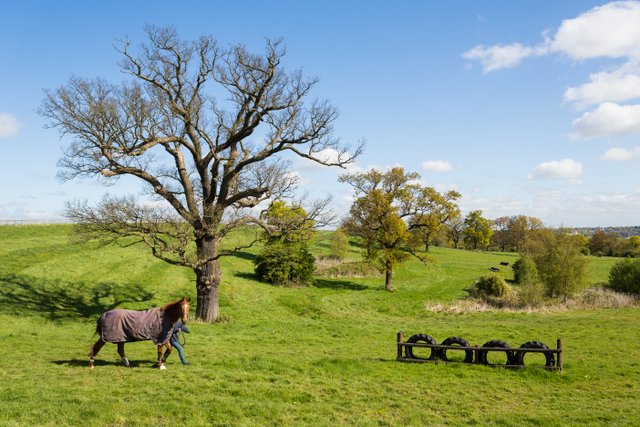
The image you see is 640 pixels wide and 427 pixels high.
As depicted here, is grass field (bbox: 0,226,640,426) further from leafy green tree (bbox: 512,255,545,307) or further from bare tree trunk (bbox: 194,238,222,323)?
leafy green tree (bbox: 512,255,545,307)

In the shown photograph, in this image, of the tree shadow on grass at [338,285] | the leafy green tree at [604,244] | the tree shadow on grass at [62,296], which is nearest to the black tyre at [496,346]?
the tree shadow on grass at [62,296]

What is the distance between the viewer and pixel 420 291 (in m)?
42.1

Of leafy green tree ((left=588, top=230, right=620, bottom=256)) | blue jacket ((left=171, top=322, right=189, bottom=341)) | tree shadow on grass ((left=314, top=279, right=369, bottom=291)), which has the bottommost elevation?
tree shadow on grass ((left=314, top=279, right=369, bottom=291))

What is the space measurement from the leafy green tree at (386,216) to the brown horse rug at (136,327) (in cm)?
3000

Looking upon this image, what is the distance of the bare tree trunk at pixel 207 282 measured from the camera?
24.0 meters

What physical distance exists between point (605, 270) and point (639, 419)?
60.8 meters

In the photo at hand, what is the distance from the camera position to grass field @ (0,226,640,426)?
402 inches

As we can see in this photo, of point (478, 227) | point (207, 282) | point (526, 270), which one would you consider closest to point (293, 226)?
point (207, 282)

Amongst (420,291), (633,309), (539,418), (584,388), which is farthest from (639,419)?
(420,291)

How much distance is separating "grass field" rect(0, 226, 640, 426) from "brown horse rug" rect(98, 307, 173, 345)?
3.14 feet

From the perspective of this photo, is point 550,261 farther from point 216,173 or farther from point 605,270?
point 216,173

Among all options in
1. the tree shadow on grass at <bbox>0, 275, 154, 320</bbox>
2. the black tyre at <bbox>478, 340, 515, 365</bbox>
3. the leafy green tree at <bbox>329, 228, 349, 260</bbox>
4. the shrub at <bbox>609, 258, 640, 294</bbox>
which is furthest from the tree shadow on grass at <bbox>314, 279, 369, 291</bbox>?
the black tyre at <bbox>478, 340, 515, 365</bbox>

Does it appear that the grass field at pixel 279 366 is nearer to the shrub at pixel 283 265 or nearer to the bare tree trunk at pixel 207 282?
the bare tree trunk at pixel 207 282

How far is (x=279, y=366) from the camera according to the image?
14.2 metres
